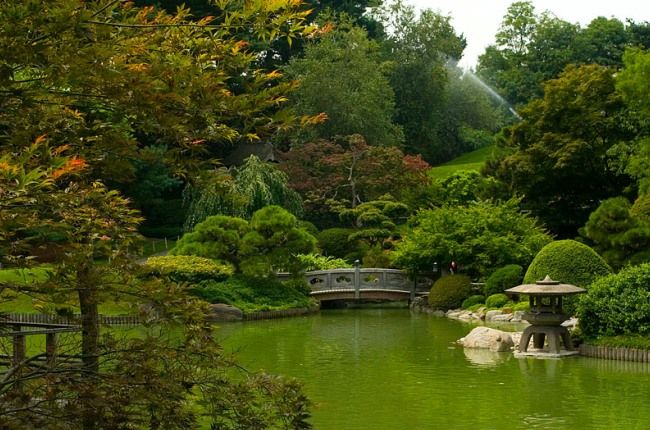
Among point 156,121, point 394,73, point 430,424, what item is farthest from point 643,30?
point 156,121

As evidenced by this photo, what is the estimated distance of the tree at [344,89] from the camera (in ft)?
135

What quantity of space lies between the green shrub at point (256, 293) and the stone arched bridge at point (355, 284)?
0.61 m

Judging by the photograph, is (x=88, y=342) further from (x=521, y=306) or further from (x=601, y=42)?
(x=601, y=42)

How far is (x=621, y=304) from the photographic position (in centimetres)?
1664

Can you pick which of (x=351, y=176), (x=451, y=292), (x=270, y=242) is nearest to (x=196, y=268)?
(x=270, y=242)

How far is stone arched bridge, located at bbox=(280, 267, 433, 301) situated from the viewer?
30391mm

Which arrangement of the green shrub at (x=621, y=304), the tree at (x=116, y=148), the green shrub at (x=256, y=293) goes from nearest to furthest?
1. the tree at (x=116, y=148)
2. the green shrub at (x=621, y=304)
3. the green shrub at (x=256, y=293)

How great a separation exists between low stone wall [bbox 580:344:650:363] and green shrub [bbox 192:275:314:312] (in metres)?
11.6

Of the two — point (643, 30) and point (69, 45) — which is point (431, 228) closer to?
point (69, 45)

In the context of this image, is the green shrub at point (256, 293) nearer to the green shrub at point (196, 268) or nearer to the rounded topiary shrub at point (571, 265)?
the green shrub at point (196, 268)

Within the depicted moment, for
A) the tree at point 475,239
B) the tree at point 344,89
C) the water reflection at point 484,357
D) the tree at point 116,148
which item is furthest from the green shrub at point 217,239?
the tree at point 116,148

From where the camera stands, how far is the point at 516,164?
3209cm

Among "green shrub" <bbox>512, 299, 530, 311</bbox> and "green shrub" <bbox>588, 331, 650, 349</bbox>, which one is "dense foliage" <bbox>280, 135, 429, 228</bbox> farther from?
"green shrub" <bbox>588, 331, 650, 349</bbox>

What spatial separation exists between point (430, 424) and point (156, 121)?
23.3 feet
